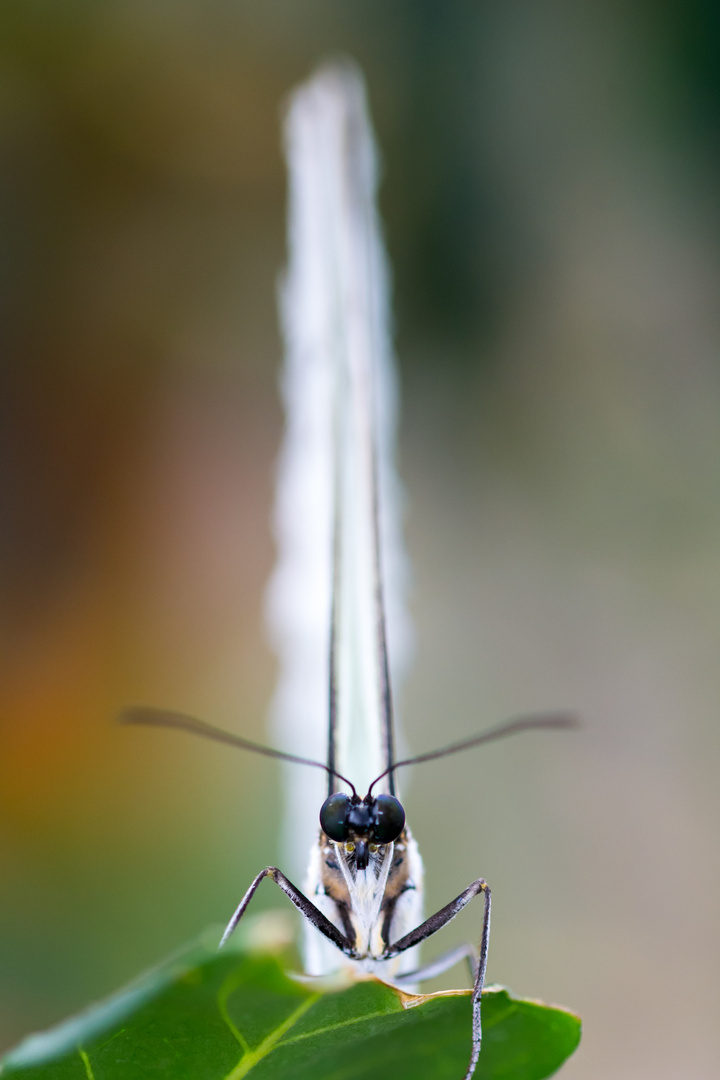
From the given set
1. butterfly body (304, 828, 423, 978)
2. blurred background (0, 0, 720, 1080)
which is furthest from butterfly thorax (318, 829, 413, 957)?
blurred background (0, 0, 720, 1080)

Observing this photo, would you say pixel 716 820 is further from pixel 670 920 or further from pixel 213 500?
pixel 213 500

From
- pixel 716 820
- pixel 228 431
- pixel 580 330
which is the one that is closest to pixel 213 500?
pixel 228 431

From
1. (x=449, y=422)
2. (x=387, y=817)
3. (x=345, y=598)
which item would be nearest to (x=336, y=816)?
(x=387, y=817)

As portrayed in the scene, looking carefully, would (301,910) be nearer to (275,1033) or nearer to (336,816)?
(336,816)

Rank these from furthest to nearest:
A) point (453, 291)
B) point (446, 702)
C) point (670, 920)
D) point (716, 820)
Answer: point (453, 291)
point (446, 702)
point (716, 820)
point (670, 920)

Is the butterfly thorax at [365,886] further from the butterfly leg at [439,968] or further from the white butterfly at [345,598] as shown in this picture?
the butterfly leg at [439,968]

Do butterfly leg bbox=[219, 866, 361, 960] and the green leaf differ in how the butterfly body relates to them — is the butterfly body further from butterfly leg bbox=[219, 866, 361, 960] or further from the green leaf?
the green leaf
